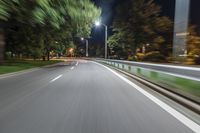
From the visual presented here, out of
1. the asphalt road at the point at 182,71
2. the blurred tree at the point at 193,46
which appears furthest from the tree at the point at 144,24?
the asphalt road at the point at 182,71

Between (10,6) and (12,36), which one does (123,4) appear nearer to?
(12,36)

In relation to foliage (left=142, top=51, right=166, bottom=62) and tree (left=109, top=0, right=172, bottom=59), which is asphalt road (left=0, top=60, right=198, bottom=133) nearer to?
foliage (left=142, top=51, right=166, bottom=62)

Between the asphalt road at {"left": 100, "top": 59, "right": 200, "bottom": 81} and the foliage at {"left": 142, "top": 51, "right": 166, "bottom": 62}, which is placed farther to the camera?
the foliage at {"left": 142, "top": 51, "right": 166, "bottom": 62}

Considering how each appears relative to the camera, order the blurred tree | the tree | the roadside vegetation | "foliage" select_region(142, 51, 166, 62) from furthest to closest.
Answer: the tree → the roadside vegetation → "foliage" select_region(142, 51, 166, 62) → the blurred tree

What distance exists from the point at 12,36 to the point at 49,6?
27.5m

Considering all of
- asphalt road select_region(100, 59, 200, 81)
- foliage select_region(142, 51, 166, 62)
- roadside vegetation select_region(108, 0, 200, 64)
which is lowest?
foliage select_region(142, 51, 166, 62)

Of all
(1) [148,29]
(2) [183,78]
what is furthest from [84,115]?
(1) [148,29]

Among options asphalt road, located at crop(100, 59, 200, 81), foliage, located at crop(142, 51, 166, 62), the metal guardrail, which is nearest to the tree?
foliage, located at crop(142, 51, 166, 62)

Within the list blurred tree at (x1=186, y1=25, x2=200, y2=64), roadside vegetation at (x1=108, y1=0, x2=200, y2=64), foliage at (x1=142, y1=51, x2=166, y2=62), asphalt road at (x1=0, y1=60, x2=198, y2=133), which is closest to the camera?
asphalt road at (x1=0, y1=60, x2=198, y2=133)

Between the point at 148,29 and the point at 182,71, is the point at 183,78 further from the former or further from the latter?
the point at 148,29

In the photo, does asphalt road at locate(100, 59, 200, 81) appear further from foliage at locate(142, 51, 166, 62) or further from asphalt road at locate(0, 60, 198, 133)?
foliage at locate(142, 51, 166, 62)

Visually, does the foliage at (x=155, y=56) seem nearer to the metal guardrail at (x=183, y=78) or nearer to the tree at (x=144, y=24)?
the tree at (x=144, y=24)

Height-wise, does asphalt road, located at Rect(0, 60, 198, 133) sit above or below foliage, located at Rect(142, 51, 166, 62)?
above

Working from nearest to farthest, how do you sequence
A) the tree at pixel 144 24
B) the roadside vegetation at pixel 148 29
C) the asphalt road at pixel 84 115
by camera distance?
the asphalt road at pixel 84 115 → the roadside vegetation at pixel 148 29 → the tree at pixel 144 24
